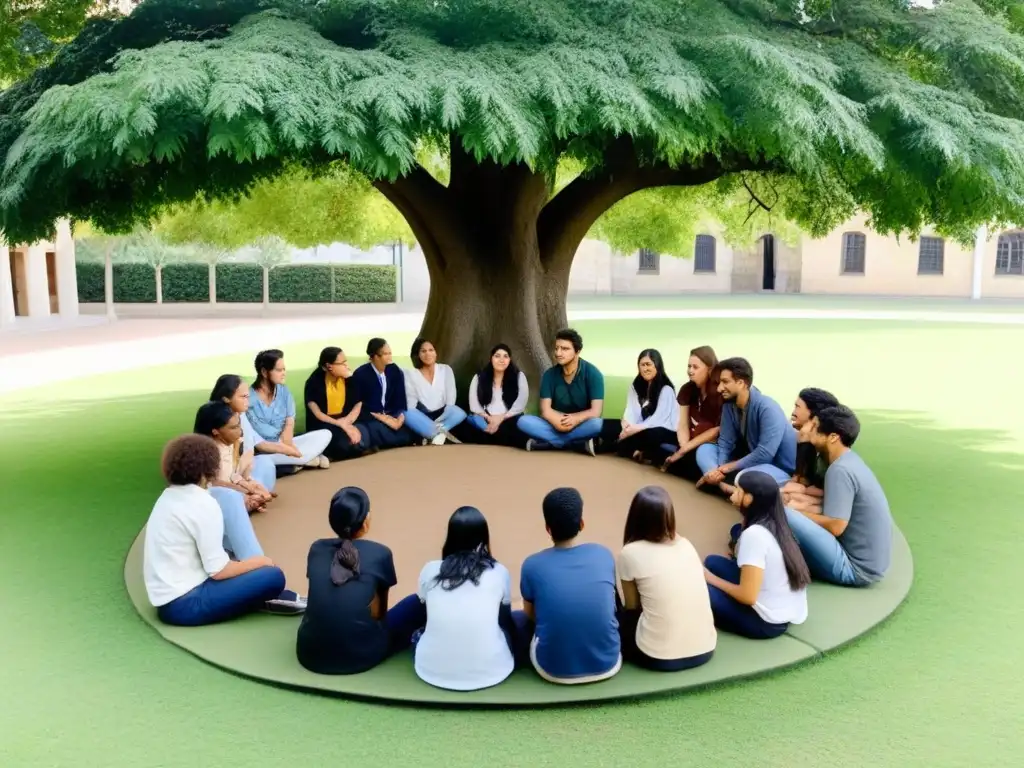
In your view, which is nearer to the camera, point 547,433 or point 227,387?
point 227,387

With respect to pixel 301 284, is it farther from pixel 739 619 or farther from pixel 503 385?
pixel 739 619

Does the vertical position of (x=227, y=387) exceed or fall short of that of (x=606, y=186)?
it falls short

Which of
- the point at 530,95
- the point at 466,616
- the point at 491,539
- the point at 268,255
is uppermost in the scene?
the point at 530,95

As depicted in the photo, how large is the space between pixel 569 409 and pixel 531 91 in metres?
3.98

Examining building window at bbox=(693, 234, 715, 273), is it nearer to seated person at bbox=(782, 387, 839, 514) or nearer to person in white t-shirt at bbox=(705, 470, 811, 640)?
seated person at bbox=(782, 387, 839, 514)

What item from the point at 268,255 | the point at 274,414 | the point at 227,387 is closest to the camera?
the point at 227,387

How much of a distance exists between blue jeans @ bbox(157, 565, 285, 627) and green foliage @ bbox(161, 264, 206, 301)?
120 feet

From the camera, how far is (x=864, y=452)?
11.1 metres

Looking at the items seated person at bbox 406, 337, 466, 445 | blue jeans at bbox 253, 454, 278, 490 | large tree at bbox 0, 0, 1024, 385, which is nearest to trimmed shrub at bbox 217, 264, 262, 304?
large tree at bbox 0, 0, 1024, 385

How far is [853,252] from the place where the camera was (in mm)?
52406

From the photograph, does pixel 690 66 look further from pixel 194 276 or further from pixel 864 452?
pixel 194 276

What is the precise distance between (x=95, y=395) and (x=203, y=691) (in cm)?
1230

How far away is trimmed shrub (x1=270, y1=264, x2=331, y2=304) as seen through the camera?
41.4 m

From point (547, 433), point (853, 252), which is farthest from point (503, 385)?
point (853, 252)
